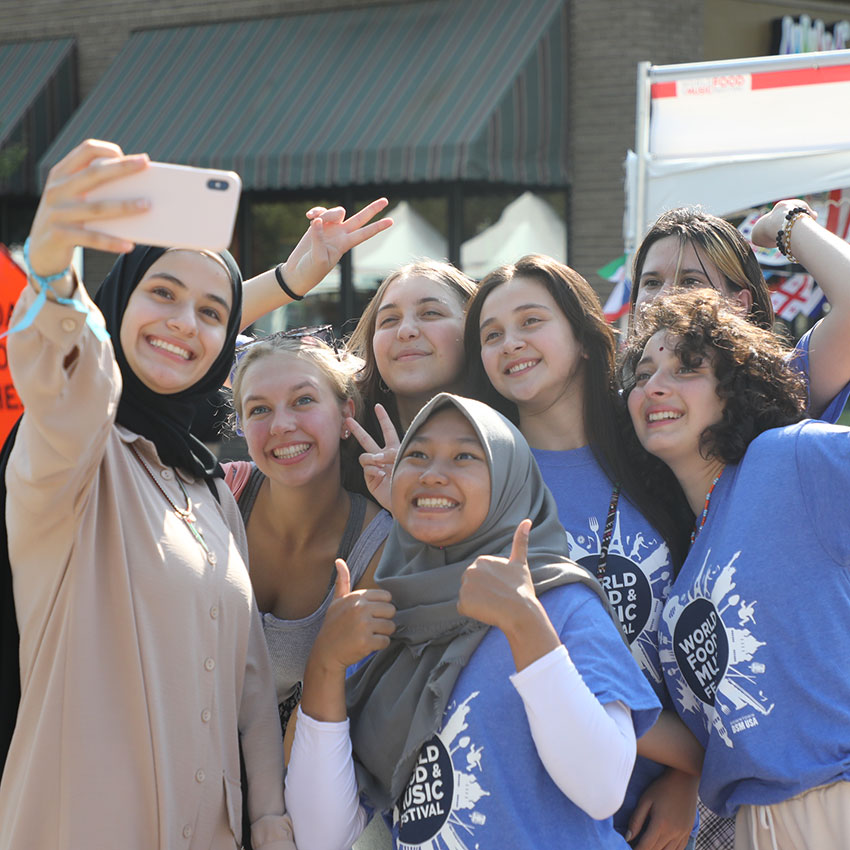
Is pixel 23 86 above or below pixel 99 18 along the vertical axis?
below

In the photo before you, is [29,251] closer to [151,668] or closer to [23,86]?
[151,668]

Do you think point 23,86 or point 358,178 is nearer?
point 358,178

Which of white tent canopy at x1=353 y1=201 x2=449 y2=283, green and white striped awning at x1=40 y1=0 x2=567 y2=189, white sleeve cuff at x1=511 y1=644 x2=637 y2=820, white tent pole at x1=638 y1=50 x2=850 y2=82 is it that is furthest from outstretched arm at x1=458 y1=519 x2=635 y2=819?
white tent canopy at x1=353 y1=201 x2=449 y2=283

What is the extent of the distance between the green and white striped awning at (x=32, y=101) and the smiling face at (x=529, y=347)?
985 cm

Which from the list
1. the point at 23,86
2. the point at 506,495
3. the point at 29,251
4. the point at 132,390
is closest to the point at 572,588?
the point at 506,495

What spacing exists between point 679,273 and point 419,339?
0.79m

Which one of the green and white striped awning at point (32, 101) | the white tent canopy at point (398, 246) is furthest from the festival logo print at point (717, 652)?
the green and white striped awning at point (32, 101)

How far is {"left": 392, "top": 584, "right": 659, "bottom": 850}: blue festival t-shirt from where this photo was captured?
74.9 inches

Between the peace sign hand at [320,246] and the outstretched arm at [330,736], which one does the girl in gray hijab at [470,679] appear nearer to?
the outstretched arm at [330,736]

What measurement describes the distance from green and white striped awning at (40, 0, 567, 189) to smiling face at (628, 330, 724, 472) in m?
7.07

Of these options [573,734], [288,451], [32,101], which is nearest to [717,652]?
[573,734]

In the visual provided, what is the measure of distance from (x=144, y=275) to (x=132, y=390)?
228 mm

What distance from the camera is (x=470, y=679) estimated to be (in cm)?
201

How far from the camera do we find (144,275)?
81.3 inches
